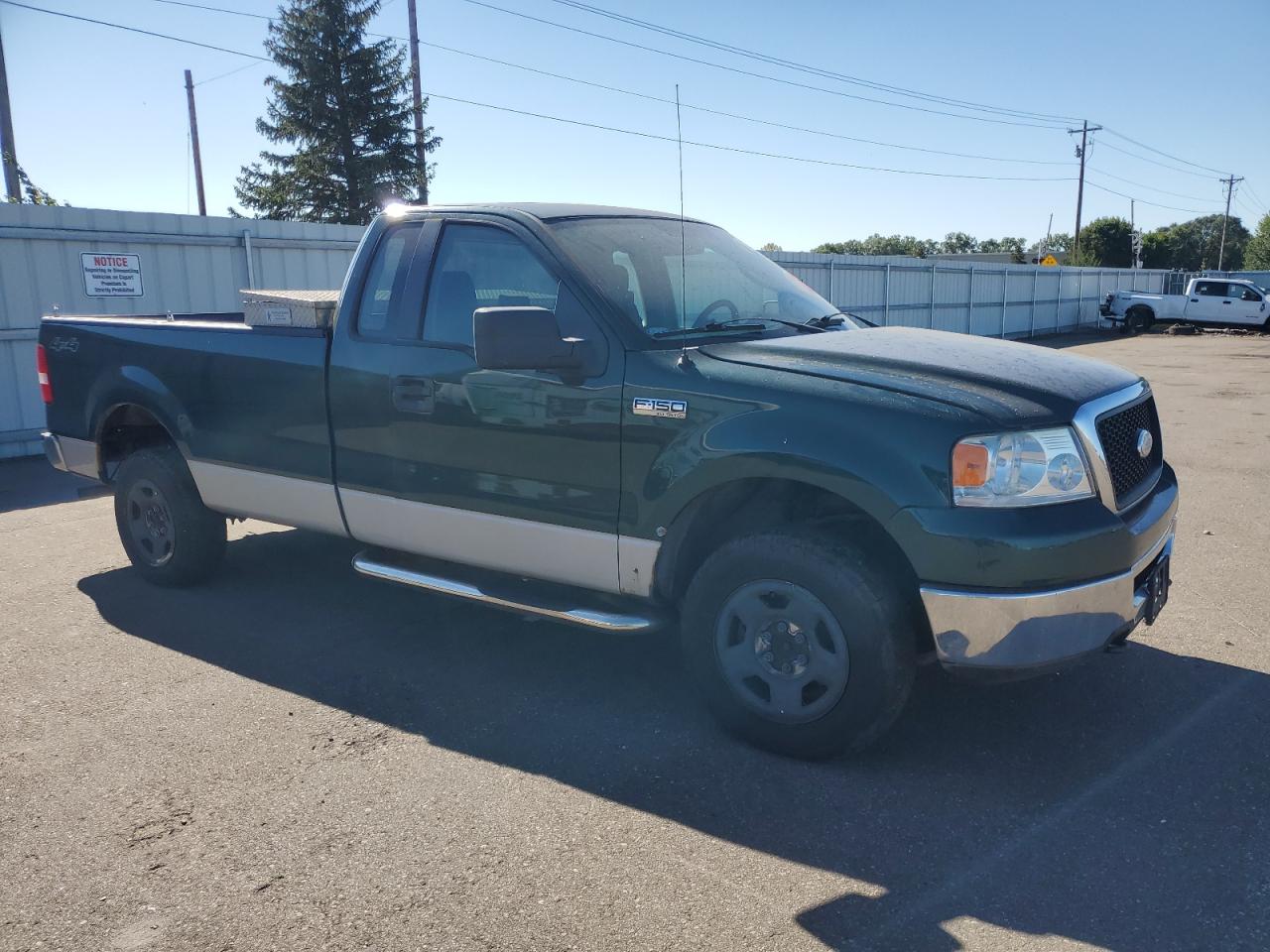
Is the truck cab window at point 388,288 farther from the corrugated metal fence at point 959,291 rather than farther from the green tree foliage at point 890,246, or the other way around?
the green tree foliage at point 890,246

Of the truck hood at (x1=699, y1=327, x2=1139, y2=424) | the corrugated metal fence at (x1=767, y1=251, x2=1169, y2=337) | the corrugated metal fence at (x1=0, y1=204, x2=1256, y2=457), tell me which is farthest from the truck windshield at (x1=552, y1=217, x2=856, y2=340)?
the corrugated metal fence at (x1=767, y1=251, x2=1169, y2=337)

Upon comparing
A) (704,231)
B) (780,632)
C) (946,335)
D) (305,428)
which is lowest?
(780,632)

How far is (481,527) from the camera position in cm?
432

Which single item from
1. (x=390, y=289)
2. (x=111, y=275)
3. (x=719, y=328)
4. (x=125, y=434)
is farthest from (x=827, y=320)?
(x=111, y=275)

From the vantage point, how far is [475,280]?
14.6ft

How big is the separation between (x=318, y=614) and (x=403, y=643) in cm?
70

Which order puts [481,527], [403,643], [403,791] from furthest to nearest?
[403,643] → [481,527] → [403,791]

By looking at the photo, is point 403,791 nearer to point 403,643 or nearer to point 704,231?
point 403,643

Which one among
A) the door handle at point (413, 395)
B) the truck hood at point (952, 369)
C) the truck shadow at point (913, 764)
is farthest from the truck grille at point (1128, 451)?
the door handle at point (413, 395)

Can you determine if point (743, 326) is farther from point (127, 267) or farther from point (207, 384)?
point (127, 267)

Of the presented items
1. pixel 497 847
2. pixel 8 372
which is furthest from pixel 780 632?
pixel 8 372

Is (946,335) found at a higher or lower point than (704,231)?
lower

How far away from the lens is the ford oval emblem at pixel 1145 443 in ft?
12.8

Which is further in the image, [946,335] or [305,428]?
[305,428]
